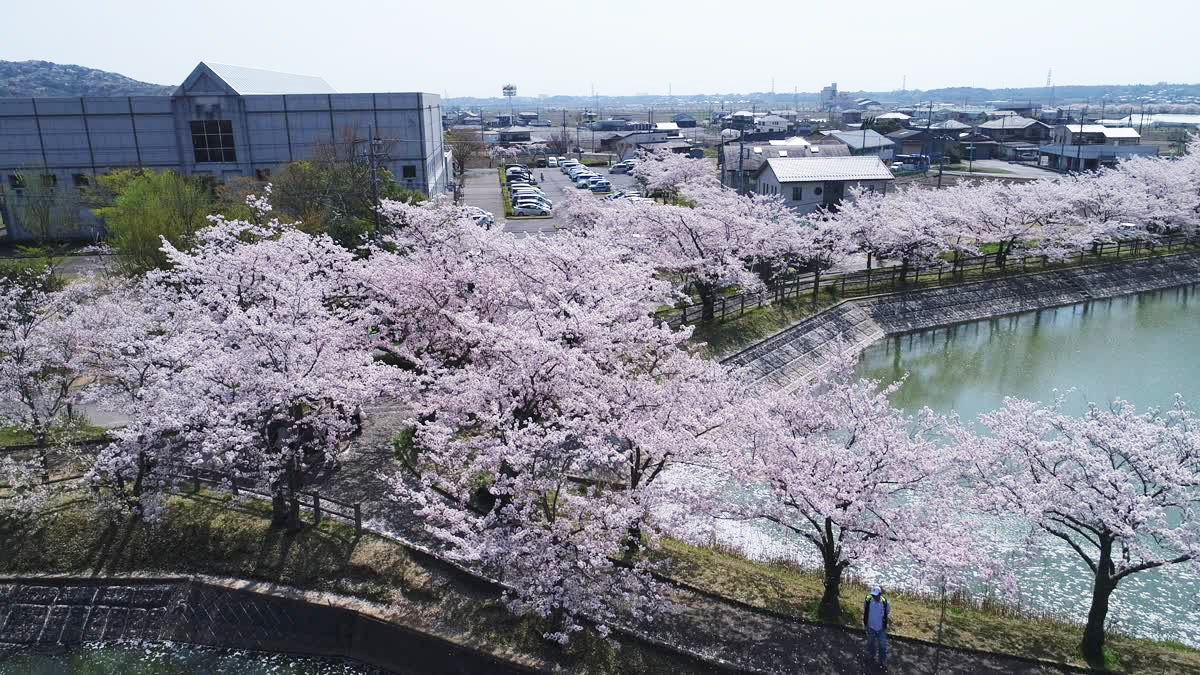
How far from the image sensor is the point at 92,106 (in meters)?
33.3

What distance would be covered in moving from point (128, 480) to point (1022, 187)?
3190cm

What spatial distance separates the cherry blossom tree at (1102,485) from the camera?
9.27 meters

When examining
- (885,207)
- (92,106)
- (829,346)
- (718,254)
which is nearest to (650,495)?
(718,254)

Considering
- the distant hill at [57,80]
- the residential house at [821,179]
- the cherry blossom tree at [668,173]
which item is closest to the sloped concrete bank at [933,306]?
the residential house at [821,179]

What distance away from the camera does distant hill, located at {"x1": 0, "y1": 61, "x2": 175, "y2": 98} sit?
131750 mm

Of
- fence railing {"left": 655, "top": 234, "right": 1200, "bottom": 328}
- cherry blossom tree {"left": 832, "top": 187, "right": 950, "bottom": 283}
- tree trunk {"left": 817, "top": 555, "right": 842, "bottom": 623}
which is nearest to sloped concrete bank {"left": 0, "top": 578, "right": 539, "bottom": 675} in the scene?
tree trunk {"left": 817, "top": 555, "right": 842, "bottom": 623}

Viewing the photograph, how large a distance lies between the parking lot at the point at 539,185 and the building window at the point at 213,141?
12452mm

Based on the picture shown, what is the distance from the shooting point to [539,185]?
52.2 meters

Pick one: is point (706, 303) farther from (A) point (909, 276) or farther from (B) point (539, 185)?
(B) point (539, 185)

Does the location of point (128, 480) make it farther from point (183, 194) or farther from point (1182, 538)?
point (1182, 538)

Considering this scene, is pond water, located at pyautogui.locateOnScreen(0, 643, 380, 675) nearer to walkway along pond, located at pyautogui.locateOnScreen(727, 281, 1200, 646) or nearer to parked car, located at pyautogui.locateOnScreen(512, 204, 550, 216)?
walkway along pond, located at pyautogui.locateOnScreen(727, 281, 1200, 646)

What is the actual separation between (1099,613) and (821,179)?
2769 centimetres

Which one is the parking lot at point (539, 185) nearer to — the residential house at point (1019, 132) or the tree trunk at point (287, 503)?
the tree trunk at point (287, 503)

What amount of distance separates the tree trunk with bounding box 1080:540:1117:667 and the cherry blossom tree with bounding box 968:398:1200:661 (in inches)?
0.5
